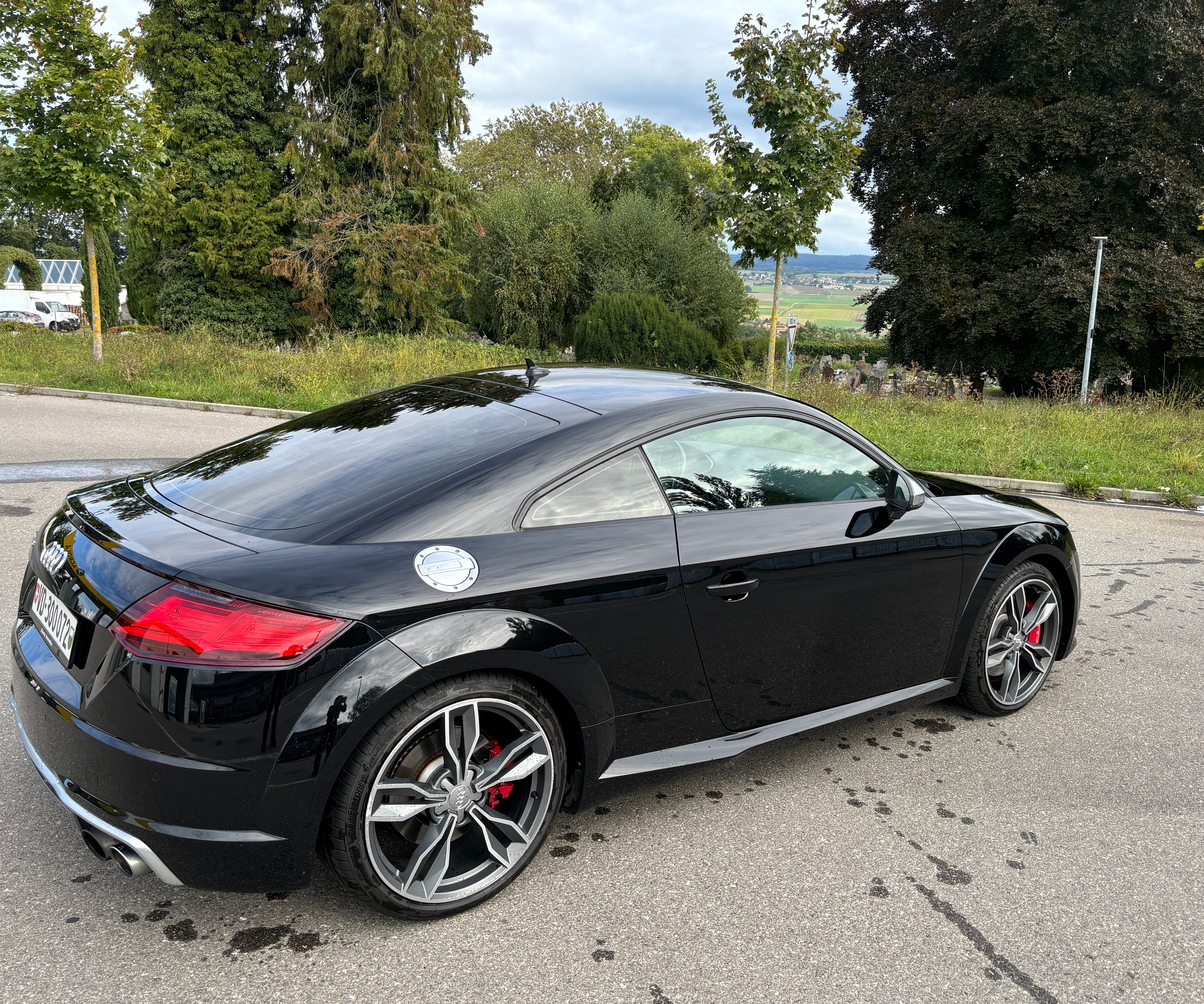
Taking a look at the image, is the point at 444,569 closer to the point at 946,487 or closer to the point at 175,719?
the point at 175,719

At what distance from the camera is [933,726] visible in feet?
13.1

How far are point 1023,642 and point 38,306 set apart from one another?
66832mm

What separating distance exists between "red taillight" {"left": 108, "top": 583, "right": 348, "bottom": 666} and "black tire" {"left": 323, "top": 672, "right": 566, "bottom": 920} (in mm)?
306

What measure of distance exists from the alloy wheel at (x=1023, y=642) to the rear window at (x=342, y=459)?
7.53 feet

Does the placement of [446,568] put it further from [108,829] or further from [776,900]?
[776,900]

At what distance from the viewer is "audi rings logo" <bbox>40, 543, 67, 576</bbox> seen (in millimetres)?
2531

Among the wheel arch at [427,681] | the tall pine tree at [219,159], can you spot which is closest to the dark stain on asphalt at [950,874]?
the wheel arch at [427,681]

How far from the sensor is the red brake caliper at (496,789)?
2.58m

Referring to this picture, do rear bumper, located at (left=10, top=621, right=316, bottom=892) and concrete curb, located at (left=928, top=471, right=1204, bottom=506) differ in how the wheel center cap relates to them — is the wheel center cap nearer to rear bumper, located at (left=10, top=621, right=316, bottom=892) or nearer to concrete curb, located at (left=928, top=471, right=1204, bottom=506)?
rear bumper, located at (left=10, top=621, right=316, bottom=892)

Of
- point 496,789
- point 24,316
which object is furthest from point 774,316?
point 24,316

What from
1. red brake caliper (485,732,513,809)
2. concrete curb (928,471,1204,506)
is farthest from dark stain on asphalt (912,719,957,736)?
concrete curb (928,471,1204,506)

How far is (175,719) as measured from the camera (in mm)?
2125

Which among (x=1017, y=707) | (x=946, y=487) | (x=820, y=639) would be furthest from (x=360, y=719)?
(x=1017, y=707)

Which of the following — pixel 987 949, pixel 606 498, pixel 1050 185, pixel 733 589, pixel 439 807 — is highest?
pixel 1050 185
